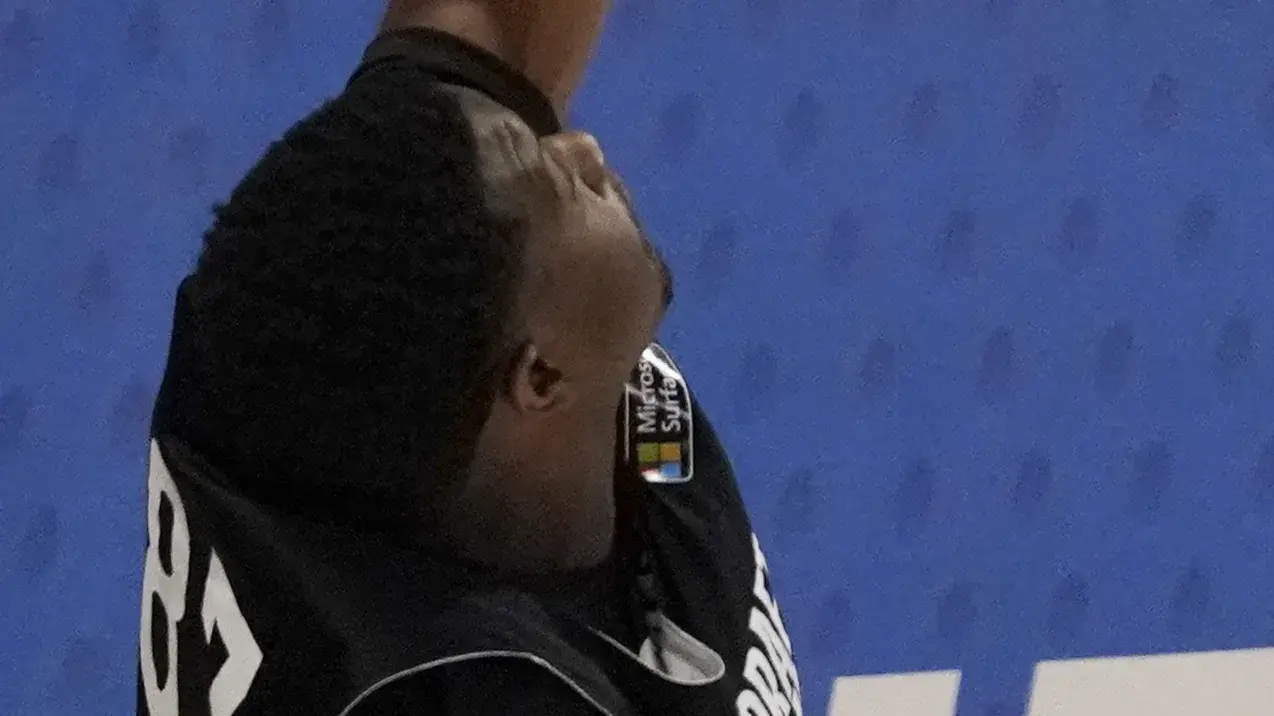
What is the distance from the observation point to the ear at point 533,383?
1.22ft

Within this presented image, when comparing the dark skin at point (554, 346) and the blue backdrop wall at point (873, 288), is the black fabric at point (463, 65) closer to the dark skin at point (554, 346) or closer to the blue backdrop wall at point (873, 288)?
the dark skin at point (554, 346)

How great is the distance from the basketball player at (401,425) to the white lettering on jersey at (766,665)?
0.03 metres

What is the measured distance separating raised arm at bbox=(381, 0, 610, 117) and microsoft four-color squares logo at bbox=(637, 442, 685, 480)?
15 centimetres

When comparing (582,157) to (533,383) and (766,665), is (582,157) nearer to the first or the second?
(533,383)

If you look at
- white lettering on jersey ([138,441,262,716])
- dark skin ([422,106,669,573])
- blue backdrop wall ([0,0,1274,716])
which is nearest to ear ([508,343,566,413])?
dark skin ([422,106,669,573])

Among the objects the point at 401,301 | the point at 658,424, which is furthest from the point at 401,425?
the point at 658,424

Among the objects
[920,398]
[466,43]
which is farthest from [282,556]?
[920,398]

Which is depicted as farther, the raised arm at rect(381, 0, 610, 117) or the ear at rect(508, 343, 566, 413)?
the raised arm at rect(381, 0, 610, 117)

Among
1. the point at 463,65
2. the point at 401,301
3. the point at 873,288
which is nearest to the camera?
the point at 401,301

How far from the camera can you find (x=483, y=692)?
14.5 inches

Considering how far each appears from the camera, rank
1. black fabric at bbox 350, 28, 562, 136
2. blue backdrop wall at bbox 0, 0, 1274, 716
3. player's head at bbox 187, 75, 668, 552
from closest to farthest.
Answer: player's head at bbox 187, 75, 668, 552 → black fabric at bbox 350, 28, 562, 136 → blue backdrop wall at bbox 0, 0, 1274, 716

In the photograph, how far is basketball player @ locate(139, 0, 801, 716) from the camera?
0.35 metres

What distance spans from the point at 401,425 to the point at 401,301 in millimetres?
Answer: 37

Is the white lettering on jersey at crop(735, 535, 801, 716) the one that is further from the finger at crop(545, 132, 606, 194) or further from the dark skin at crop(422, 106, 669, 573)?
the finger at crop(545, 132, 606, 194)
